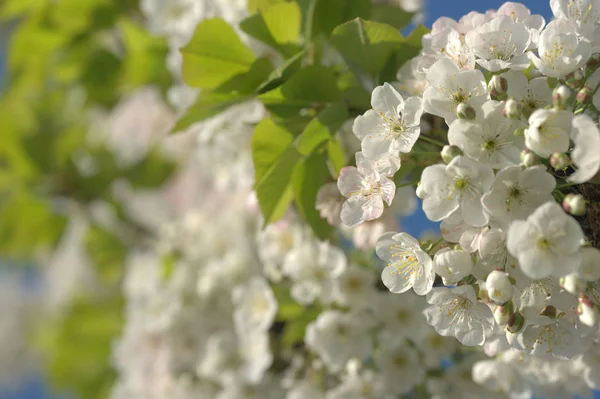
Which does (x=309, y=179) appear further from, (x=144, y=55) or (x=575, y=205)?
(x=144, y=55)

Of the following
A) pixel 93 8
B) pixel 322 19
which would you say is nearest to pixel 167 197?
pixel 93 8

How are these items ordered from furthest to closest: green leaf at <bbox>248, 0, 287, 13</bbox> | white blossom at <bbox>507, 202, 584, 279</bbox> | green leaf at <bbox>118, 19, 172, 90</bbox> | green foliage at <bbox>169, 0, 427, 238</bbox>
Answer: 1. green leaf at <bbox>118, 19, 172, 90</bbox>
2. green leaf at <bbox>248, 0, 287, 13</bbox>
3. green foliage at <bbox>169, 0, 427, 238</bbox>
4. white blossom at <bbox>507, 202, 584, 279</bbox>

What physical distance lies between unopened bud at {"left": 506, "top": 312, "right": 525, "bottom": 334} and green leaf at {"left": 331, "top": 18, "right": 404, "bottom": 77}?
30 cm

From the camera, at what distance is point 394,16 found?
74 centimetres

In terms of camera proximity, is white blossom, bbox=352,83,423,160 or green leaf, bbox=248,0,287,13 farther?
green leaf, bbox=248,0,287,13

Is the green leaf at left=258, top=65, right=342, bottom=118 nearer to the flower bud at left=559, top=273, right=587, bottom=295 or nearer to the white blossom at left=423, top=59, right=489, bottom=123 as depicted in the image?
the white blossom at left=423, top=59, right=489, bottom=123

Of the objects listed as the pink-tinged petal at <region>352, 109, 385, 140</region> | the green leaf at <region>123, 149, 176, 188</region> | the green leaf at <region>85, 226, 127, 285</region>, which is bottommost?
the green leaf at <region>85, 226, 127, 285</region>

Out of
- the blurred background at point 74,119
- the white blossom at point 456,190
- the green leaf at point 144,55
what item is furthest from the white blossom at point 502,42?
the green leaf at point 144,55

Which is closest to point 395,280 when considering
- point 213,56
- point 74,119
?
point 213,56

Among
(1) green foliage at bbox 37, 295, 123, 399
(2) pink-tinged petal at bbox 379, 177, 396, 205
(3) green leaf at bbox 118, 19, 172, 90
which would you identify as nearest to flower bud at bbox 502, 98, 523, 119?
(2) pink-tinged petal at bbox 379, 177, 396, 205

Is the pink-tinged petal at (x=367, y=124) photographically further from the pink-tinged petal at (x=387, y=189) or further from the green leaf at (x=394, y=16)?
→ the green leaf at (x=394, y=16)

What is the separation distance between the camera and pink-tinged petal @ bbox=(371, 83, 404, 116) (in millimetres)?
516

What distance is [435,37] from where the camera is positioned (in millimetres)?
547

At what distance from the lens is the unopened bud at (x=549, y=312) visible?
1.64 feet
